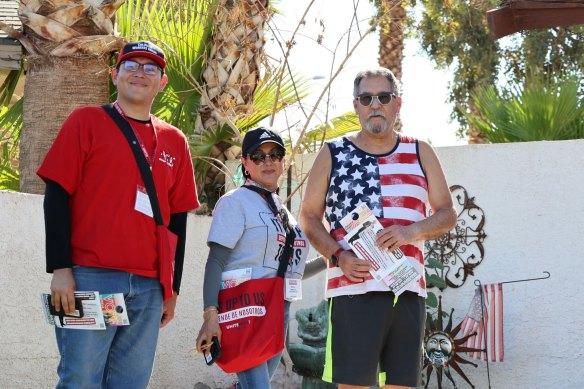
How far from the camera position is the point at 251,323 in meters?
4.28

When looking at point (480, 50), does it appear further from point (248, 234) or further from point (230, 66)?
point (248, 234)

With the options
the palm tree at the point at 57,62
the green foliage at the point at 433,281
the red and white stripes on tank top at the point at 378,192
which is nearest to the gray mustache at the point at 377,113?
the red and white stripes on tank top at the point at 378,192

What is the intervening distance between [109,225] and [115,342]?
0.48m

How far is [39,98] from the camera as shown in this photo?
729cm

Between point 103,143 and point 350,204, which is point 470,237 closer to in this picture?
point 350,204

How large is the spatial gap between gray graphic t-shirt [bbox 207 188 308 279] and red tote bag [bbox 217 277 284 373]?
0.07 meters

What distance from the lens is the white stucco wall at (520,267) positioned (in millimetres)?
7215

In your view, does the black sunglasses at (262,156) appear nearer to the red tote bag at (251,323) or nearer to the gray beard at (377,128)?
the gray beard at (377,128)

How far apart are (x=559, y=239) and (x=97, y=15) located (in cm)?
376

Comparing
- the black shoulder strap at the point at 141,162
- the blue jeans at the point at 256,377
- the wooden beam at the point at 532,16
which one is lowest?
the blue jeans at the point at 256,377

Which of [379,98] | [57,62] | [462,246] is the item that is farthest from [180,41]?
[379,98]

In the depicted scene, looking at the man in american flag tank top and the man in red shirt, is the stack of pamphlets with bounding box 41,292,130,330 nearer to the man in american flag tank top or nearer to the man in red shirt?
the man in red shirt

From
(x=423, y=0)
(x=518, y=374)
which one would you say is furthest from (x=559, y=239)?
(x=423, y=0)

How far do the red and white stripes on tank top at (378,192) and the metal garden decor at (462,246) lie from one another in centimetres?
314
